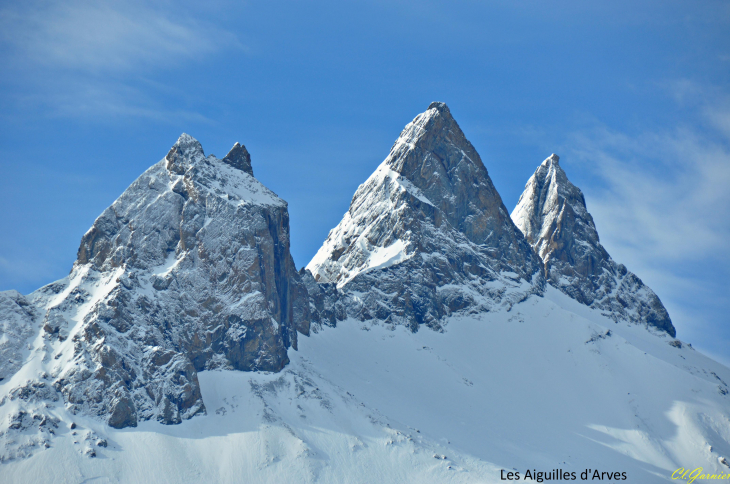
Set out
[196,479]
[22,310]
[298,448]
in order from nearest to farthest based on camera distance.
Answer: [196,479]
[298,448]
[22,310]

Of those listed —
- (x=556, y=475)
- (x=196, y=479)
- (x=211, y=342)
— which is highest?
(x=211, y=342)

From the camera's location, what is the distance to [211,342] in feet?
649

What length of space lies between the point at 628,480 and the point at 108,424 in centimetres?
11417

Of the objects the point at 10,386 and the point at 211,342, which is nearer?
the point at 10,386

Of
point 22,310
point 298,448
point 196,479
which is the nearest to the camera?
point 196,479

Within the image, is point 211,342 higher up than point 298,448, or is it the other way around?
point 211,342

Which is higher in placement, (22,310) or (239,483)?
(22,310)

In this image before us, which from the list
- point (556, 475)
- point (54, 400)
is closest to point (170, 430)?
point (54, 400)

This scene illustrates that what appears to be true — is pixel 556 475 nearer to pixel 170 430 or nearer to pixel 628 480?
pixel 628 480

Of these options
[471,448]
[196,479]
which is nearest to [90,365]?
[196,479]

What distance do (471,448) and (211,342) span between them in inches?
2448

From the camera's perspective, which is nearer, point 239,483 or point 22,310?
point 239,483

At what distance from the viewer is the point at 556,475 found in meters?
191

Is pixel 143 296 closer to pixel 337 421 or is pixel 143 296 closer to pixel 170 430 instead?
pixel 170 430
